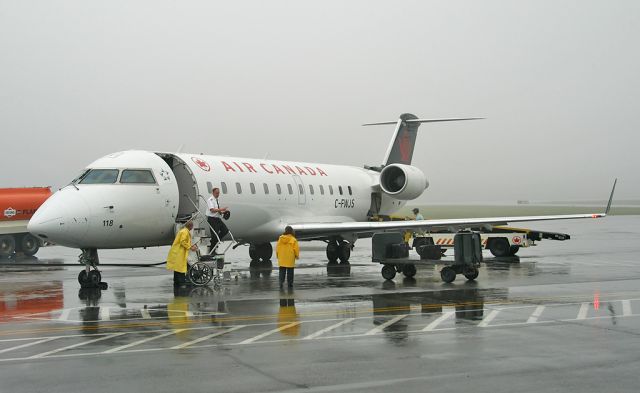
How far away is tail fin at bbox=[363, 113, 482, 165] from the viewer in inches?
1222

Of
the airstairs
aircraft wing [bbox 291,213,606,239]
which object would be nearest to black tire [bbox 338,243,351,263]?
aircraft wing [bbox 291,213,606,239]

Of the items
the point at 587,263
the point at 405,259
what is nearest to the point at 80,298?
the point at 405,259

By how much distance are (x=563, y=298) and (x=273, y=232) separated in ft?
36.1

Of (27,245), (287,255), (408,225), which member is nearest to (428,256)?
(408,225)

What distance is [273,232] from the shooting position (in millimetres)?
23297

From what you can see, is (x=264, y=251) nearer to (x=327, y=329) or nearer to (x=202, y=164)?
(x=202, y=164)

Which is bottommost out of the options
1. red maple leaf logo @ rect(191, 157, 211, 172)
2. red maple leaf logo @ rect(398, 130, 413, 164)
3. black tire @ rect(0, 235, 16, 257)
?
black tire @ rect(0, 235, 16, 257)

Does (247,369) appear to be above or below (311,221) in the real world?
below

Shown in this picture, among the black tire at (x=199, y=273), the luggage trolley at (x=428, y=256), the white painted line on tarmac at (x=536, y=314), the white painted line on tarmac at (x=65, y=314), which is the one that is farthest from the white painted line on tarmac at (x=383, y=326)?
the black tire at (x=199, y=273)

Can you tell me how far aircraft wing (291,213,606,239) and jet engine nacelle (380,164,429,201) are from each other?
→ 4.31 m

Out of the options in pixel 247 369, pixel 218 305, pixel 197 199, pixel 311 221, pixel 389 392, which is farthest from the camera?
pixel 311 221

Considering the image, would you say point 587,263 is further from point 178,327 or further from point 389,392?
point 389,392

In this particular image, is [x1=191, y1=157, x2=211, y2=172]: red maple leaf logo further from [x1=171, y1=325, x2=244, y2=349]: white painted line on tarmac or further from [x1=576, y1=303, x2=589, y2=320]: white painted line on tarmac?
[x1=576, y1=303, x2=589, y2=320]: white painted line on tarmac

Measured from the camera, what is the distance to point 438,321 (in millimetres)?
11148
